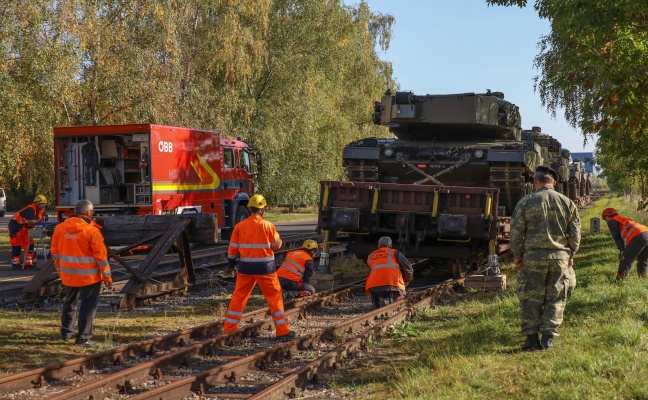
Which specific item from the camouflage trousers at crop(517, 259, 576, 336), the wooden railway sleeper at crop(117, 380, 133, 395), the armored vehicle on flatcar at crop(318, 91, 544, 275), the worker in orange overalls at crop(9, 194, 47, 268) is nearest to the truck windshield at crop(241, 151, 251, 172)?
the worker in orange overalls at crop(9, 194, 47, 268)

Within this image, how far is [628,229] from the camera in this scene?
12680 mm

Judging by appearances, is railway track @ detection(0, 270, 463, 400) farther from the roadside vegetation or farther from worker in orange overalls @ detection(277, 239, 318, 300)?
worker in orange overalls @ detection(277, 239, 318, 300)

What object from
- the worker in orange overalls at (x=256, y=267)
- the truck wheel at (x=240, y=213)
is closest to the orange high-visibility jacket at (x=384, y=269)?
the worker in orange overalls at (x=256, y=267)

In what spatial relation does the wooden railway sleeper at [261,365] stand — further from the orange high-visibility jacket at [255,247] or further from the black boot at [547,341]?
the black boot at [547,341]

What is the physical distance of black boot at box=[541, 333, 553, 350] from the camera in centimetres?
777

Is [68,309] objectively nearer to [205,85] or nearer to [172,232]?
[172,232]

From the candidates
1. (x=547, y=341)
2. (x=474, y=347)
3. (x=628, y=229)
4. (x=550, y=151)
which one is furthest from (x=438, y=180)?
(x=547, y=341)

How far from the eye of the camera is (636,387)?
611cm

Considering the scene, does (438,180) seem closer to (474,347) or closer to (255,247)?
(255,247)

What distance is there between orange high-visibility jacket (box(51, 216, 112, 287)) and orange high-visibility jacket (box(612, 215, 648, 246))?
7974 millimetres

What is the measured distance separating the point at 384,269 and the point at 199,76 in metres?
21.7

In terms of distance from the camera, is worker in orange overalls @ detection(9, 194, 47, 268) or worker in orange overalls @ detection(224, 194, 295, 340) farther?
worker in orange overalls @ detection(9, 194, 47, 268)

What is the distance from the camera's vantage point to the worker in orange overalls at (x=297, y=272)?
1220cm

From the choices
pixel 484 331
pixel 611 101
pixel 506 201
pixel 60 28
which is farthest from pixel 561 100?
pixel 484 331
